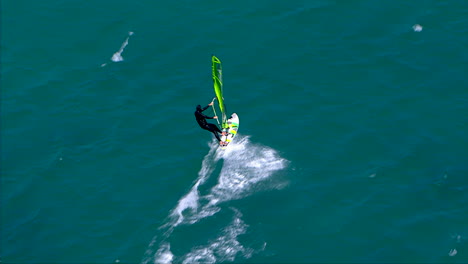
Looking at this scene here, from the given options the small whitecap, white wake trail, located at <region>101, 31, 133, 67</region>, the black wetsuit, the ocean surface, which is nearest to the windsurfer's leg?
the black wetsuit

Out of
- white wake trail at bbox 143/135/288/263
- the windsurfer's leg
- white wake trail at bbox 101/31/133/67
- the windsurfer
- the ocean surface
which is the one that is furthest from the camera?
white wake trail at bbox 101/31/133/67

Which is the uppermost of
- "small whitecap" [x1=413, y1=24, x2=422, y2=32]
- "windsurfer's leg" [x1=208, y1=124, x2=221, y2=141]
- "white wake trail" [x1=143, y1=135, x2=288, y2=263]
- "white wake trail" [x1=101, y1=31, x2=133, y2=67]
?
"white wake trail" [x1=101, y1=31, x2=133, y2=67]

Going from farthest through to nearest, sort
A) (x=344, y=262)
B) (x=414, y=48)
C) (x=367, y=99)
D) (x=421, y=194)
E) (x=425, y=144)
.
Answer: (x=414, y=48), (x=367, y=99), (x=425, y=144), (x=421, y=194), (x=344, y=262)

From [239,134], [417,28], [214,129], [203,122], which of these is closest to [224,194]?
[214,129]

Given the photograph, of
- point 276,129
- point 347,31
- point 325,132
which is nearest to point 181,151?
point 276,129

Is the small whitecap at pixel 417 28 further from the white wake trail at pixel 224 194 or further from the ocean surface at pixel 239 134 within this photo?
the white wake trail at pixel 224 194

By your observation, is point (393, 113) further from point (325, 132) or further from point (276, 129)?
point (276, 129)

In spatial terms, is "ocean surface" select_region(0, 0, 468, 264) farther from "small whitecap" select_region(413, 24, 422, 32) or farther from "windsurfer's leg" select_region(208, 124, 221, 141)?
"windsurfer's leg" select_region(208, 124, 221, 141)

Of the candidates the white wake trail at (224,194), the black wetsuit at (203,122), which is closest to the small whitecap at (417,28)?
the white wake trail at (224,194)
